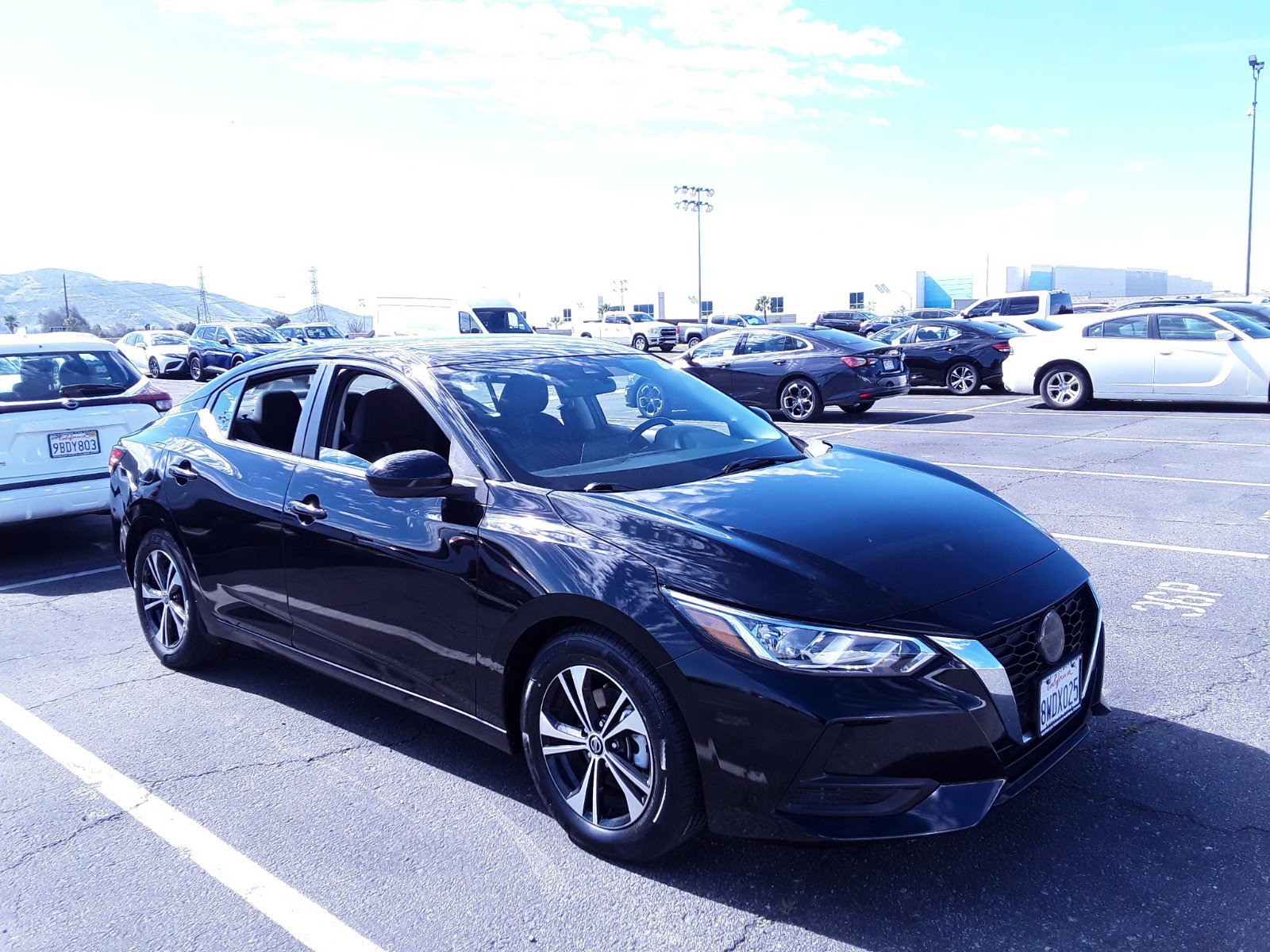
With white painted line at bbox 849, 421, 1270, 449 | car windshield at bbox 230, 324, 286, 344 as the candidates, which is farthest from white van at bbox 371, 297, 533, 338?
white painted line at bbox 849, 421, 1270, 449

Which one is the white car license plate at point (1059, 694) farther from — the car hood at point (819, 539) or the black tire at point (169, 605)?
the black tire at point (169, 605)

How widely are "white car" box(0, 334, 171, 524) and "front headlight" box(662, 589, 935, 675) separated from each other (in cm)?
620

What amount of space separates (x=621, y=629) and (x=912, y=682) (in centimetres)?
83

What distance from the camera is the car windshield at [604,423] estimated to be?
3676mm

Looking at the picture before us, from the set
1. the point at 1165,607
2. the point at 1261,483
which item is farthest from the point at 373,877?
the point at 1261,483

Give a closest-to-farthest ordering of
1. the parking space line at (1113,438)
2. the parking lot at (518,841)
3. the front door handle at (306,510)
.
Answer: the parking lot at (518,841) < the front door handle at (306,510) < the parking space line at (1113,438)

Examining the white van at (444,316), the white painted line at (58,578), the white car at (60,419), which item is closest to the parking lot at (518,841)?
the white painted line at (58,578)

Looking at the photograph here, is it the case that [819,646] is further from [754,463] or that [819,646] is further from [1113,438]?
[1113,438]

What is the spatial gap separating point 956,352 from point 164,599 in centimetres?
1794

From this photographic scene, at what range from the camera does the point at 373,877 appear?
124 inches

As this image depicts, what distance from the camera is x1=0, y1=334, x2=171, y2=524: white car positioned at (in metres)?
7.48

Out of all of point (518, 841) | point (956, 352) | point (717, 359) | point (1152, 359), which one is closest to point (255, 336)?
point (717, 359)

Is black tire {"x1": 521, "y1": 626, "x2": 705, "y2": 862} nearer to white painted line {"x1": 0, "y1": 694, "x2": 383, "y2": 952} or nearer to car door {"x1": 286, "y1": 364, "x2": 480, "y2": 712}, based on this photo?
car door {"x1": 286, "y1": 364, "x2": 480, "y2": 712}

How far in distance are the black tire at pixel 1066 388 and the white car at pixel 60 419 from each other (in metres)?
13.7
